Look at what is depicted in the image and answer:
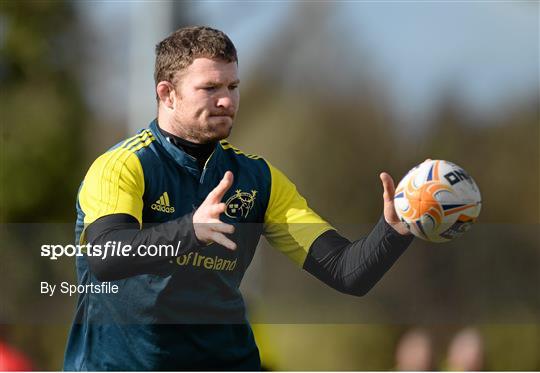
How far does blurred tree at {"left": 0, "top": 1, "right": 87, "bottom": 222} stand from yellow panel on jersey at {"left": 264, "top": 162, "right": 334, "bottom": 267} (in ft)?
24.9

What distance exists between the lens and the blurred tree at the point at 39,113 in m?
13.5

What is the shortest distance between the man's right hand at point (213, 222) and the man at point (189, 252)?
2.00 feet

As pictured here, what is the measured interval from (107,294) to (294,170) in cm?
872

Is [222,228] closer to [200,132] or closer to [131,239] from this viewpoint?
[131,239]

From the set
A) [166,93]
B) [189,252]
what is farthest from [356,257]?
[166,93]

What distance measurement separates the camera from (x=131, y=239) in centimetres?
517

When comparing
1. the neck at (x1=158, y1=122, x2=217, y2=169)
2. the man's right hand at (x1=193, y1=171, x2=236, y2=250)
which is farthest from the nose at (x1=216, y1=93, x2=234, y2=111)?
the man's right hand at (x1=193, y1=171, x2=236, y2=250)

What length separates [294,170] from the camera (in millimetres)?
14359

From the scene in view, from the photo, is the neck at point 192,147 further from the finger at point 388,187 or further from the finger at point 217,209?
the finger at point 388,187

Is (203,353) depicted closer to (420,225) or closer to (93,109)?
(420,225)

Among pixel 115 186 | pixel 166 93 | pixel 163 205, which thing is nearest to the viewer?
pixel 115 186

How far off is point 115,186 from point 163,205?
0.37 m

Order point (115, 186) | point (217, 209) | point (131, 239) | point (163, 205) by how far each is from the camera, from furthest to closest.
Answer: point (163, 205)
point (115, 186)
point (131, 239)
point (217, 209)

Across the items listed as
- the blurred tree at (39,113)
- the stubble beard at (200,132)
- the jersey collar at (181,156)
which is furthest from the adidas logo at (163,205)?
the blurred tree at (39,113)
